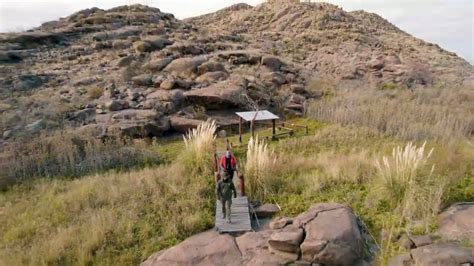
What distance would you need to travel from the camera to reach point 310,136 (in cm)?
1586

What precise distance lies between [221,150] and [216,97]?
215 inches

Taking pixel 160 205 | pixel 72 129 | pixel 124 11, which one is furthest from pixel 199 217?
pixel 124 11

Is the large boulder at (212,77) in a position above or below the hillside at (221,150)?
above

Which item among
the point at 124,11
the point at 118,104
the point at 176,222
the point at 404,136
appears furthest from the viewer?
the point at 124,11

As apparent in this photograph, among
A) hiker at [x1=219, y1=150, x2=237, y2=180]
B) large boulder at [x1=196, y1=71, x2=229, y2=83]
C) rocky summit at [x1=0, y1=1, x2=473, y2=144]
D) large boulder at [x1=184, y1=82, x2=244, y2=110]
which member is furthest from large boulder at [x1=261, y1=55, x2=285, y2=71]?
hiker at [x1=219, y1=150, x2=237, y2=180]

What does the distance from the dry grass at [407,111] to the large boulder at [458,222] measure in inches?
231

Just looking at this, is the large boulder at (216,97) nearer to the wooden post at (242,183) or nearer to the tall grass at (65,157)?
the tall grass at (65,157)

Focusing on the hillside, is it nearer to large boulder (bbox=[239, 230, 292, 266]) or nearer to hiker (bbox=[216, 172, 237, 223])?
large boulder (bbox=[239, 230, 292, 266])

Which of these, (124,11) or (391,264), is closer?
(391,264)

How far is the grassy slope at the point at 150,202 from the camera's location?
8.54 metres

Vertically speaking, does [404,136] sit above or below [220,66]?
below

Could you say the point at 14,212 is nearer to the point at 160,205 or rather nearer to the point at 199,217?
the point at 160,205

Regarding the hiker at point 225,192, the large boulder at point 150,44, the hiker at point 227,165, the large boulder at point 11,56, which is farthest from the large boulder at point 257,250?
the large boulder at point 11,56

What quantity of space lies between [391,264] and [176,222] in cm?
446
